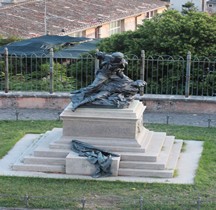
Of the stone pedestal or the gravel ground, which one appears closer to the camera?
the stone pedestal

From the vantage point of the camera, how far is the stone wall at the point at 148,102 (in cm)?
2144

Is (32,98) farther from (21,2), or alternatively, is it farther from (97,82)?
(21,2)

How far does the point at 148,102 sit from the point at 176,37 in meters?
2.61

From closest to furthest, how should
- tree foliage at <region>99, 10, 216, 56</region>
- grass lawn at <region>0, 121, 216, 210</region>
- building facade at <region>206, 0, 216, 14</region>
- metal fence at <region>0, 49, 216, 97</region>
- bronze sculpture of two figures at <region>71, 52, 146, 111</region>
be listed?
grass lawn at <region>0, 121, 216, 210</region> → bronze sculpture of two figures at <region>71, 52, 146, 111</region> → metal fence at <region>0, 49, 216, 97</region> → tree foliage at <region>99, 10, 216, 56</region> → building facade at <region>206, 0, 216, 14</region>

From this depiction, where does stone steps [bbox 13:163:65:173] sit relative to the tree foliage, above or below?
below

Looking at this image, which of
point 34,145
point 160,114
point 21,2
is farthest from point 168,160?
point 21,2

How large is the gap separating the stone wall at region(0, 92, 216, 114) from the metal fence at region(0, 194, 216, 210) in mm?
7431

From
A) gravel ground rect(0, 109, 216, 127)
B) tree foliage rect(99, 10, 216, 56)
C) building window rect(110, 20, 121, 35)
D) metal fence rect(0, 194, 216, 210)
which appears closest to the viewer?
metal fence rect(0, 194, 216, 210)

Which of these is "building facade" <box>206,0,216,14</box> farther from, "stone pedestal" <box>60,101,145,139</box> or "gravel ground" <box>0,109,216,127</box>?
"stone pedestal" <box>60,101,145,139</box>

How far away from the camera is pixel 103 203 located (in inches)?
555

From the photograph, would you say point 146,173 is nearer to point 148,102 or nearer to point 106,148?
point 106,148

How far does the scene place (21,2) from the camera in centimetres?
4872

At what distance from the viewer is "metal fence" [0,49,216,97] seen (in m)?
22.0

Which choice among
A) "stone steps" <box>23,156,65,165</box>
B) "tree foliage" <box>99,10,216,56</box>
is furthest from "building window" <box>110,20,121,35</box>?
"stone steps" <box>23,156,65,165</box>
